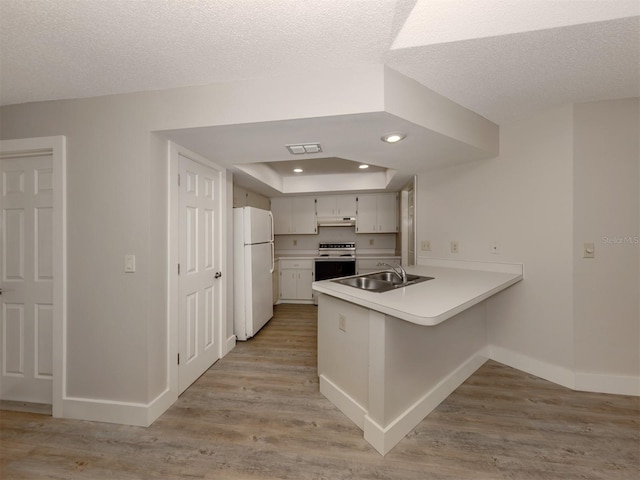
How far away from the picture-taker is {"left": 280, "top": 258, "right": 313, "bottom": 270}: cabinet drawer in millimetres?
4668

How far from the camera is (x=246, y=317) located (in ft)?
10.3

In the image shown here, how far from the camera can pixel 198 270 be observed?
90.9 inches

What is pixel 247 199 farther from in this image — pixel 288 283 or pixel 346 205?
pixel 346 205

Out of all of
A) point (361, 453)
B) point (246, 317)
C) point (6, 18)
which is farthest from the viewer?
point (246, 317)

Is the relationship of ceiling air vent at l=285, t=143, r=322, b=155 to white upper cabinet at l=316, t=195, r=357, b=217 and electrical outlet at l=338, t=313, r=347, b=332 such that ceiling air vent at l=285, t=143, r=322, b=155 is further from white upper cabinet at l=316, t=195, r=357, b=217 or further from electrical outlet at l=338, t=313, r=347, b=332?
white upper cabinet at l=316, t=195, r=357, b=217

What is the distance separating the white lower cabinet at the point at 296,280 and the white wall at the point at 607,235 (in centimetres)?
345

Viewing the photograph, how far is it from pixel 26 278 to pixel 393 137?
3.00 metres

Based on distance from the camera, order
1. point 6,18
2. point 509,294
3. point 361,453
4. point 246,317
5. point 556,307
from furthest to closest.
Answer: point 246,317, point 509,294, point 556,307, point 361,453, point 6,18

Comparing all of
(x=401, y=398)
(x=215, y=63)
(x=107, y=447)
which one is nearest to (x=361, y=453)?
(x=401, y=398)

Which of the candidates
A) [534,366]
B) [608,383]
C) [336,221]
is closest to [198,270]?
[336,221]

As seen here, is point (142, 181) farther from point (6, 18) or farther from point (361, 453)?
point (361, 453)

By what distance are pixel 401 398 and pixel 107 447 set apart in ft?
6.03

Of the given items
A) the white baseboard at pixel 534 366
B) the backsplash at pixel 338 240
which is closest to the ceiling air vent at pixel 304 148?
the white baseboard at pixel 534 366

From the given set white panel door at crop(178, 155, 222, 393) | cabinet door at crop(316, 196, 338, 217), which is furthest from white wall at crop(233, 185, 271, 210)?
cabinet door at crop(316, 196, 338, 217)
